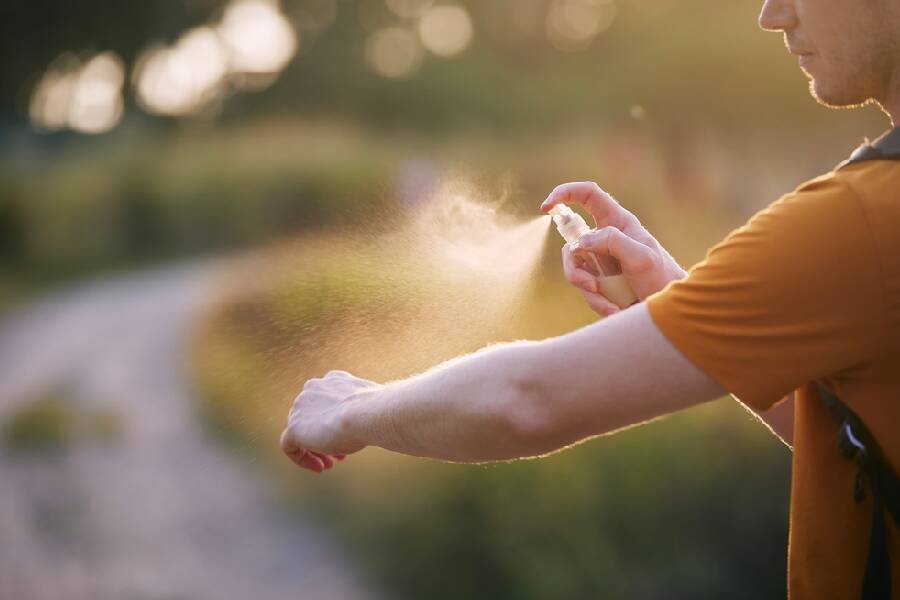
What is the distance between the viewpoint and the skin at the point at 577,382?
150cm

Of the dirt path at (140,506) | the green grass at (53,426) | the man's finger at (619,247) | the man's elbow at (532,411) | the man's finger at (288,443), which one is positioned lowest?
the dirt path at (140,506)

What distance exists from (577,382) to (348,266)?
3.47 meters

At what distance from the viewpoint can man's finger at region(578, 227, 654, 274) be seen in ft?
6.34

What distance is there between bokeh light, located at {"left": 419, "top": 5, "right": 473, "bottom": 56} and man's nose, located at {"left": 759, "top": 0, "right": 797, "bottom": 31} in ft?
50.1

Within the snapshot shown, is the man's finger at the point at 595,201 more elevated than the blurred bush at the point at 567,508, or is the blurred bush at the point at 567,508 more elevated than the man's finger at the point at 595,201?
the man's finger at the point at 595,201

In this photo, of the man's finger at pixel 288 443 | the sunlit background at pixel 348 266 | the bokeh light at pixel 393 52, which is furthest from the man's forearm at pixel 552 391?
the bokeh light at pixel 393 52

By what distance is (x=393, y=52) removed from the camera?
17.6 m

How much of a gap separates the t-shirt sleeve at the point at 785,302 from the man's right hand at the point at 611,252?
43cm

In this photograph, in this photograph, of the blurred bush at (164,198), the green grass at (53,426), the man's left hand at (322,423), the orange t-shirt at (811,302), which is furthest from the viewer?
the blurred bush at (164,198)

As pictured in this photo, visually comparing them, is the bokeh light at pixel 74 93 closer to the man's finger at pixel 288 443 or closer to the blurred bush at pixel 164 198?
the blurred bush at pixel 164 198

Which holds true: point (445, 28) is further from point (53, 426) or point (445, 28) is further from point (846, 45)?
point (846, 45)

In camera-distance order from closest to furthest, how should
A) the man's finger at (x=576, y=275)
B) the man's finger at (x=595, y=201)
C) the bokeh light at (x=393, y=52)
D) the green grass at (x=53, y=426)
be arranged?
the man's finger at (x=576, y=275)
the man's finger at (x=595, y=201)
the green grass at (x=53, y=426)
the bokeh light at (x=393, y=52)

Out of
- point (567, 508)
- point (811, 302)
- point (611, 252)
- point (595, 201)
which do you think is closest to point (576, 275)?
point (611, 252)

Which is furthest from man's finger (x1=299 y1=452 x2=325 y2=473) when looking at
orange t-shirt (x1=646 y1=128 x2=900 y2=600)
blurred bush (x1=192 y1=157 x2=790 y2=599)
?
blurred bush (x1=192 y1=157 x2=790 y2=599)
